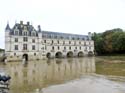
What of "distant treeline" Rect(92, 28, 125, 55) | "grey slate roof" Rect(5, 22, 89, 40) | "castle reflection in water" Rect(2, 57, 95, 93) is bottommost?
"castle reflection in water" Rect(2, 57, 95, 93)

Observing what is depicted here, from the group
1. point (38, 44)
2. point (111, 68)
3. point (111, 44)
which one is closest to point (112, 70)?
point (111, 68)

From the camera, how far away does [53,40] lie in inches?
3263

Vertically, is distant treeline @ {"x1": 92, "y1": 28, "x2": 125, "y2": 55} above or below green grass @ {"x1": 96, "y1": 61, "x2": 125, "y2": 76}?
above

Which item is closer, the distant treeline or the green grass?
the green grass

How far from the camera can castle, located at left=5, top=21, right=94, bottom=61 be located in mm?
67375

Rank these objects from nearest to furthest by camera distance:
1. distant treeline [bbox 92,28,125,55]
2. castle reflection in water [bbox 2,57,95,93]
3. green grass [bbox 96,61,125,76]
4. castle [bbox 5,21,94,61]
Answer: castle reflection in water [bbox 2,57,95,93] → green grass [bbox 96,61,125,76] → castle [bbox 5,21,94,61] → distant treeline [bbox 92,28,125,55]

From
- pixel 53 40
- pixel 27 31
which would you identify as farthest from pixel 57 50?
pixel 27 31

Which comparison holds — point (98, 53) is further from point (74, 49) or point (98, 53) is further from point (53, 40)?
point (53, 40)

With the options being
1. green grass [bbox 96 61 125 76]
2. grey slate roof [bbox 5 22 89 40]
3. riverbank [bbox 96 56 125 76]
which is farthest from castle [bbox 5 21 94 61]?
green grass [bbox 96 61 125 76]

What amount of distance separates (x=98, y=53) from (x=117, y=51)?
15600 mm

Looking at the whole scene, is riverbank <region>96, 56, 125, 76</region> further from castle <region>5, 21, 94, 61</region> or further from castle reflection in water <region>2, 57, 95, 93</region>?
castle <region>5, 21, 94, 61</region>

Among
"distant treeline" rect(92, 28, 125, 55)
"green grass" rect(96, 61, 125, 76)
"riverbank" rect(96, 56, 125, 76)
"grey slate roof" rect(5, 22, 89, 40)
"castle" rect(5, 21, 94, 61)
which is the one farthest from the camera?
"distant treeline" rect(92, 28, 125, 55)

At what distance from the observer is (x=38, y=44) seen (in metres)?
73.6

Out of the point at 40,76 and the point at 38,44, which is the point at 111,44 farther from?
the point at 40,76
